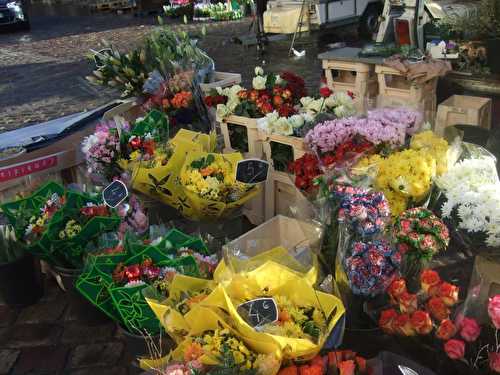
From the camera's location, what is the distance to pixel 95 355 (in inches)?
115

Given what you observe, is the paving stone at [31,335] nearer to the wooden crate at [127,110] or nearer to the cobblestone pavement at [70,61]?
the wooden crate at [127,110]

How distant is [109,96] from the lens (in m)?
8.73

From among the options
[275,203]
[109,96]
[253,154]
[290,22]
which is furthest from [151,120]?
[290,22]

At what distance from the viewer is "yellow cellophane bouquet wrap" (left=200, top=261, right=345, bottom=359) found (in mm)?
1629

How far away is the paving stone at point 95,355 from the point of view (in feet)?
9.36

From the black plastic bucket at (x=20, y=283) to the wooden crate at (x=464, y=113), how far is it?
3139 millimetres

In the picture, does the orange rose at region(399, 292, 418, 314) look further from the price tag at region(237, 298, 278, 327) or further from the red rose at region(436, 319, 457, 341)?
the price tag at region(237, 298, 278, 327)

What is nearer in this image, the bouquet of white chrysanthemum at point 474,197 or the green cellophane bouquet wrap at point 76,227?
the bouquet of white chrysanthemum at point 474,197

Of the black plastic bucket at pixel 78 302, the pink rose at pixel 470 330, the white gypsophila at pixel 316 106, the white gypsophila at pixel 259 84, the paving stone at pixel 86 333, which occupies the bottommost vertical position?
the paving stone at pixel 86 333

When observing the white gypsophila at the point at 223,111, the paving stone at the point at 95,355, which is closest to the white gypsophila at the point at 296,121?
the white gypsophila at the point at 223,111

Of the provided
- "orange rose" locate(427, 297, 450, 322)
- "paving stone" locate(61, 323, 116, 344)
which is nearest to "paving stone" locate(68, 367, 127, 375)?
"paving stone" locate(61, 323, 116, 344)

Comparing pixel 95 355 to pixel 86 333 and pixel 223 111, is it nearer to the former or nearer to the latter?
pixel 86 333

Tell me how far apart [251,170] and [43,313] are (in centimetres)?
166

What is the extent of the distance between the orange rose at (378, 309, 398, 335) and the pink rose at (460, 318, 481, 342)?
22 centimetres
